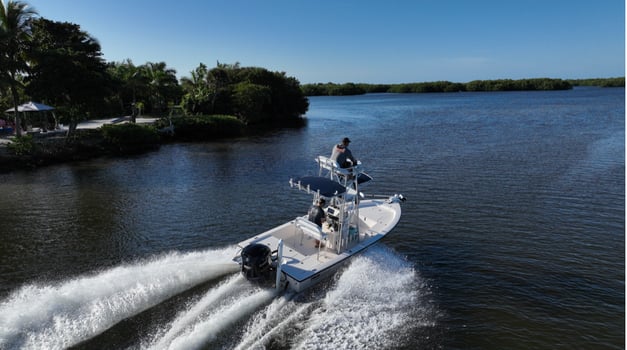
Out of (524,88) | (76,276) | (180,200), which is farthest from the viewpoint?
(524,88)

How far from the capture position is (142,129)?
34.6 meters

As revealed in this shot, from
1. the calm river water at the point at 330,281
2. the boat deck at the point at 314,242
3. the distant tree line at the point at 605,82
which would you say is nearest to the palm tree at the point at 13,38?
the calm river water at the point at 330,281

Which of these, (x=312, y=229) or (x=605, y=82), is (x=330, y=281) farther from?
(x=605, y=82)

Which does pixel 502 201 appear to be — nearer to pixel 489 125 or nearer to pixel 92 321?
pixel 92 321

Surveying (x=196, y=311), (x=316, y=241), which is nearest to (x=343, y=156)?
(x=316, y=241)

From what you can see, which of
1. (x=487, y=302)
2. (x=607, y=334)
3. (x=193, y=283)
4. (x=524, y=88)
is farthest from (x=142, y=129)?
(x=524, y=88)

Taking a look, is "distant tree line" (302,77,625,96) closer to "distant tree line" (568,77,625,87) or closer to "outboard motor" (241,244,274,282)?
"distant tree line" (568,77,625,87)

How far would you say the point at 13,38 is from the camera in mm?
26500

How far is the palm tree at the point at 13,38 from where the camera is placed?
25.5 m

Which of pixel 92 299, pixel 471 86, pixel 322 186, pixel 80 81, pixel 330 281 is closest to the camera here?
pixel 92 299

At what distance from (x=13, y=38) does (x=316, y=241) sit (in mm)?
27431

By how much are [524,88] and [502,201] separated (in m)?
158

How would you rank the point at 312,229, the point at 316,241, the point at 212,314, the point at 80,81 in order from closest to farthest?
the point at 212,314, the point at 312,229, the point at 316,241, the point at 80,81

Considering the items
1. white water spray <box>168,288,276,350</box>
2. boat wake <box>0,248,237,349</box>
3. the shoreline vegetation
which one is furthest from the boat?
the shoreline vegetation
